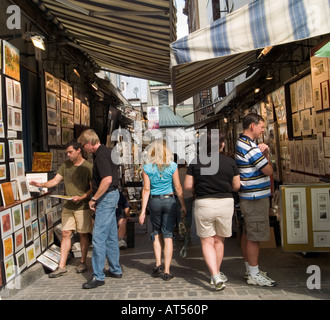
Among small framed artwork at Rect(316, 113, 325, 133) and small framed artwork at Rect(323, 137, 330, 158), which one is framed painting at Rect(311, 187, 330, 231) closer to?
small framed artwork at Rect(323, 137, 330, 158)

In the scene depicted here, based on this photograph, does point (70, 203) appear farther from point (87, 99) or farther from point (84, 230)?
point (87, 99)

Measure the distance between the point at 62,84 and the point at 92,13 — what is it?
230 centimetres

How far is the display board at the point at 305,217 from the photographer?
15.8ft

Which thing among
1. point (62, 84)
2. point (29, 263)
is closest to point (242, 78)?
point (62, 84)

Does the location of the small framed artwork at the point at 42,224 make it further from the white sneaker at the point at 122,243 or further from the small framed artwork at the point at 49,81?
the small framed artwork at the point at 49,81

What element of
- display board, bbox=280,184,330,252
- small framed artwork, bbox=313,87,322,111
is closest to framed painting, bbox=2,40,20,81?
display board, bbox=280,184,330,252

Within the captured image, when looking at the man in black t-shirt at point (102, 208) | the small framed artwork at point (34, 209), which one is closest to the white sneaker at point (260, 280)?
the man in black t-shirt at point (102, 208)

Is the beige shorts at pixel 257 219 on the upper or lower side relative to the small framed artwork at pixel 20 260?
upper

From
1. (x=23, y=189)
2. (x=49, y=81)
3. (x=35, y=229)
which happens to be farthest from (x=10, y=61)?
(x=35, y=229)

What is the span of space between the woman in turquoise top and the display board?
4.77 ft

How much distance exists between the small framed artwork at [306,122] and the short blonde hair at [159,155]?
3054 mm

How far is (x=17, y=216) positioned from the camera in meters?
4.59

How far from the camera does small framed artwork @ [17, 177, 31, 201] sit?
15.6ft

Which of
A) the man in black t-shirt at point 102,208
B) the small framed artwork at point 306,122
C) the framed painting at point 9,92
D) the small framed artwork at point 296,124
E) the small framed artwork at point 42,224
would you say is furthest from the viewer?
the small framed artwork at point 296,124
